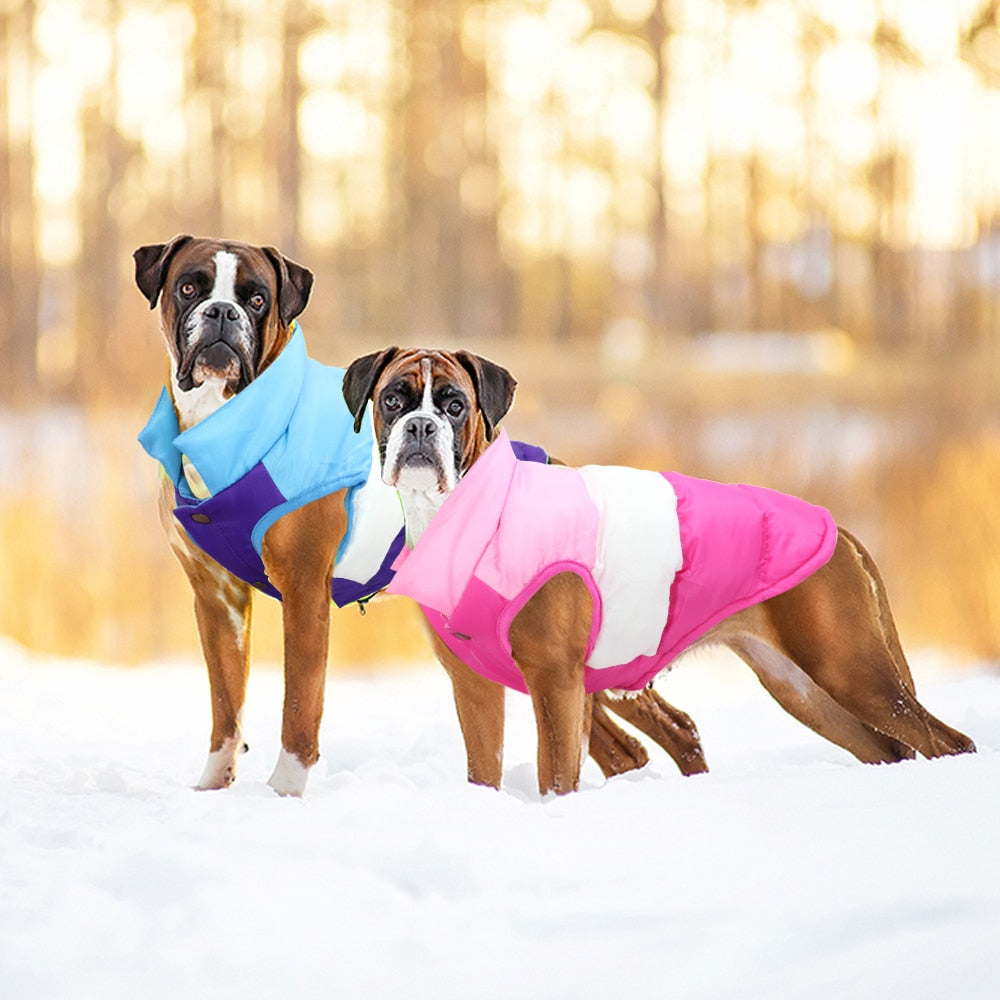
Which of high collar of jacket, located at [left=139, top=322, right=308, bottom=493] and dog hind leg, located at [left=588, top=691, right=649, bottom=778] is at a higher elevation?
high collar of jacket, located at [left=139, top=322, right=308, bottom=493]

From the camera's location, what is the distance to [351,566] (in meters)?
3.97

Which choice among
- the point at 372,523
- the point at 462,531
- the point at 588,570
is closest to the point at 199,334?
the point at 372,523

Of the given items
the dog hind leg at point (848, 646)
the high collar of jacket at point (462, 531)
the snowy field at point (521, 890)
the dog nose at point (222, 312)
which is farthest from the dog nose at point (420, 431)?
the dog hind leg at point (848, 646)

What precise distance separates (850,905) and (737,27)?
8.34 meters

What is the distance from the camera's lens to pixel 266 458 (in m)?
3.83

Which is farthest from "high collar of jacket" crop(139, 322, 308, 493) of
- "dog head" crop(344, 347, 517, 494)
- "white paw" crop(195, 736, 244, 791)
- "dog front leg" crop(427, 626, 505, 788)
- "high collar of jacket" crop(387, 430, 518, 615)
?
"white paw" crop(195, 736, 244, 791)

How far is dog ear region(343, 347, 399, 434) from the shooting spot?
143 inches

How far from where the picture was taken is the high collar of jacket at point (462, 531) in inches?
138

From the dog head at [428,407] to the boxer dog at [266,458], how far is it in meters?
0.31

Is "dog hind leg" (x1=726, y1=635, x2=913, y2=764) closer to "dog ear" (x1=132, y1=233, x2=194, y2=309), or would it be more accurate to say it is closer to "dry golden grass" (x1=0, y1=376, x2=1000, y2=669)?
"dog ear" (x1=132, y1=233, x2=194, y2=309)

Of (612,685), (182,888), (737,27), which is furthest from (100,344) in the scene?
(182,888)

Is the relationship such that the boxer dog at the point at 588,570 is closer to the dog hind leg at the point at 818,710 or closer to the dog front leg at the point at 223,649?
the dog hind leg at the point at 818,710

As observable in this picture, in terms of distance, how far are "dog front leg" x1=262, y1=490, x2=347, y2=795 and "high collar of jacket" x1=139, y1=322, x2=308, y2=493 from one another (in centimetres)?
→ 21

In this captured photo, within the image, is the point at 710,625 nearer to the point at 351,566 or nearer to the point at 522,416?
the point at 351,566
